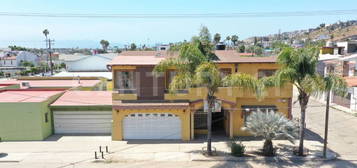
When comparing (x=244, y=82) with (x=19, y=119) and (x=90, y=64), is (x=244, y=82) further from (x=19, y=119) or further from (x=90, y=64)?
(x=90, y=64)

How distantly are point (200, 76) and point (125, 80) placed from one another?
7092 mm

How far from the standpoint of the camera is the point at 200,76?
14.0 m

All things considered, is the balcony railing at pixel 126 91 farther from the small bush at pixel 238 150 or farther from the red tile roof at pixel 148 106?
the small bush at pixel 238 150

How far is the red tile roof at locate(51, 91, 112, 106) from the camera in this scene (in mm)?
20375

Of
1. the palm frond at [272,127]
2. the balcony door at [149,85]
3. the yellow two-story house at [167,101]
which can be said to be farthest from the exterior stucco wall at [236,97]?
the palm frond at [272,127]

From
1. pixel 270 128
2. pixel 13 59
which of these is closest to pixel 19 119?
pixel 270 128

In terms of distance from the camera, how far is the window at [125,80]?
62.7 ft

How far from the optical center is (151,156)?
1570 cm

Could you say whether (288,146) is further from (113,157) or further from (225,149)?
(113,157)

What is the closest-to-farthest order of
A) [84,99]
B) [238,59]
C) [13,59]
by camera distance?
[238,59] → [84,99] → [13,59]

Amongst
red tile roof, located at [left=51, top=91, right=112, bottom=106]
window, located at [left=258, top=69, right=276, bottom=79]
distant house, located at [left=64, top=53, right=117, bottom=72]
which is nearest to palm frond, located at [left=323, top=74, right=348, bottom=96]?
window, located at [left=258, top=69, right=276, bottom=79]

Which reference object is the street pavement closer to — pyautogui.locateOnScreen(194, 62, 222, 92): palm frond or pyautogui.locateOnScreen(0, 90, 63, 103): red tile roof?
pyautogui.locateOnScreen(0, 90, 63, 103): red tile roof

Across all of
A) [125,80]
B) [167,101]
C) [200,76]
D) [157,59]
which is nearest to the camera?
[200,76]

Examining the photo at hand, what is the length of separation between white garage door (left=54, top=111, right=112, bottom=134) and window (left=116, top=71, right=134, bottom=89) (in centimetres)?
241
